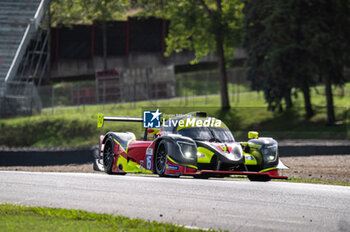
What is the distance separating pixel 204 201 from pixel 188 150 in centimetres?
368

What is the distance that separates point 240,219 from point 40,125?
101 ft

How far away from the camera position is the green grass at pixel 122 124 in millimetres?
34844

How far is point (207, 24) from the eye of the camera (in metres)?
41.0

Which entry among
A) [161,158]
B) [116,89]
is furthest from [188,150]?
[116,89]

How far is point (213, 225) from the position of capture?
8.12m

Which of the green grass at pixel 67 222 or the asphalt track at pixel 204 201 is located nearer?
the green grass at pixel 67 222

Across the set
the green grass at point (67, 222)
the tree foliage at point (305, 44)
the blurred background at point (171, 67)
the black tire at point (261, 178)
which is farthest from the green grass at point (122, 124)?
the green grass at point (67, 222)

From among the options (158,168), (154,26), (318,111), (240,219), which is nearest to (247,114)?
(318,111)

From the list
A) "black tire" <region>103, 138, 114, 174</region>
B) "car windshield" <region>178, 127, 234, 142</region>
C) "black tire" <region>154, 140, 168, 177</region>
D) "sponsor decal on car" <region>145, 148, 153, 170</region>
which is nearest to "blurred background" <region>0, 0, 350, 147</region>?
"black tire" <region>103, 138, 114, 174</region>

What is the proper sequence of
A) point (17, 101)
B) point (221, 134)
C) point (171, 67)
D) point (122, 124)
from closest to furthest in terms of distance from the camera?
point (221, 134) < point (122, 124) < point (17, 101) < point (171, 67)

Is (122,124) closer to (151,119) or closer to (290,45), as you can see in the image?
(290,45)

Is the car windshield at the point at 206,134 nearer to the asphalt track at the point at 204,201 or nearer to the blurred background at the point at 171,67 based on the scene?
the asphalt track at the point at 204,201

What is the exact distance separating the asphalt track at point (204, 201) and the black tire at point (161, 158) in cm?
119

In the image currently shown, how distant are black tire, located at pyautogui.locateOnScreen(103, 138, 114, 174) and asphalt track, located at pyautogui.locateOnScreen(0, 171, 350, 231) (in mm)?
3436
